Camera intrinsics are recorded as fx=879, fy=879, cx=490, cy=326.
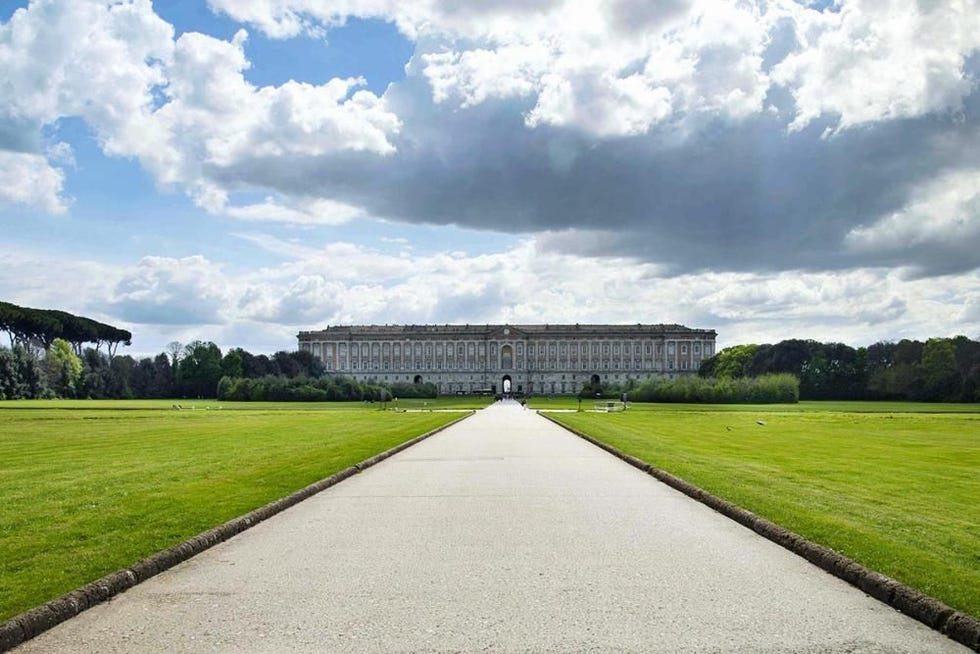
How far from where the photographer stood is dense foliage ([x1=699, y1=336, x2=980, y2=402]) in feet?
338

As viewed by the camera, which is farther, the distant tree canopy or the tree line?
the distant tree canopy

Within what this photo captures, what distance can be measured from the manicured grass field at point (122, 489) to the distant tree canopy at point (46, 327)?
112m

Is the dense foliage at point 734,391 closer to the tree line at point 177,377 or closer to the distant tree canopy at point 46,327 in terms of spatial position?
the tree line at point 177,377

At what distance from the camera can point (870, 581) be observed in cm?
847

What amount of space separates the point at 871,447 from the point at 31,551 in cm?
2426

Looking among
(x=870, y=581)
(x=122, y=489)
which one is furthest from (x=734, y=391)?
Result: (x=870, y=581)

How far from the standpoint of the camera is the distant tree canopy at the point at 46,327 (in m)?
130

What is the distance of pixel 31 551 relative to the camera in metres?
9.68

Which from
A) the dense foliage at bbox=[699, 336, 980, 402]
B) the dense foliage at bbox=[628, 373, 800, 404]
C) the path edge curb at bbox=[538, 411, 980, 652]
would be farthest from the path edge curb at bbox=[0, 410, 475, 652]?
the dense foliage at bbox=[699, 336, 980, 402]

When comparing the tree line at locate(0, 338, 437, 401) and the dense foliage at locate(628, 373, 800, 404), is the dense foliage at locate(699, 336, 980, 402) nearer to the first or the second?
the dense foliage at locate(628, 373, 800, 404)

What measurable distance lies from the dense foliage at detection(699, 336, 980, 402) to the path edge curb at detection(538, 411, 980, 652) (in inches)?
3818

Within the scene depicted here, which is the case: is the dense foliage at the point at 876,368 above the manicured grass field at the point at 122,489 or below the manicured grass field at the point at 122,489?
above

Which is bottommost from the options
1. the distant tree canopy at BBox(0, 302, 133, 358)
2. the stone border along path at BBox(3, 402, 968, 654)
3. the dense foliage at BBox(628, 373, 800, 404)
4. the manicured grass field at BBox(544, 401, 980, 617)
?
the stone border along path at BBox(3, 402, 968, 654)

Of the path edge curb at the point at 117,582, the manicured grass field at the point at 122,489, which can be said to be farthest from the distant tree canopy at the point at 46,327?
the path edge curb at the point at 117,582
